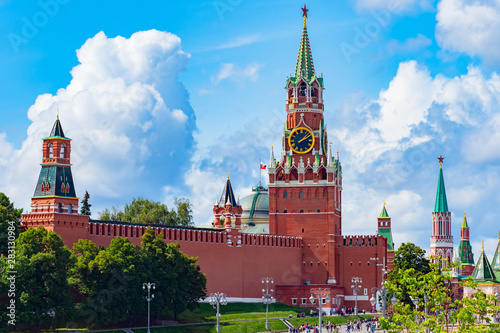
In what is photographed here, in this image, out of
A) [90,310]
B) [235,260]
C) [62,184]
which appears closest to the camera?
[90,310]

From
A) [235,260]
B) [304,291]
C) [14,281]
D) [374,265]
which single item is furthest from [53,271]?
[374,265]

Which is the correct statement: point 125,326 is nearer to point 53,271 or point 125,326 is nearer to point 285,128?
point 53,271

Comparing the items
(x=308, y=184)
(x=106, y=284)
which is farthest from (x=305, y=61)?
(x=106, y=284)

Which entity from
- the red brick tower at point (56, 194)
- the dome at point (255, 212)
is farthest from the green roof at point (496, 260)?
the red brick tower at point (56, 194)

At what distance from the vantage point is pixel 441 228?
186000 millimetres

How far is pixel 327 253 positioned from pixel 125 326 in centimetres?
3697

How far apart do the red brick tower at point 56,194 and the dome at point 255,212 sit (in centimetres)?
4714

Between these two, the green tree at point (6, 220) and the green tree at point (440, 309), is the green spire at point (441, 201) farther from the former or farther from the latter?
the green tree at point (440, 309)

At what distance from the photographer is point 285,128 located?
412 ft

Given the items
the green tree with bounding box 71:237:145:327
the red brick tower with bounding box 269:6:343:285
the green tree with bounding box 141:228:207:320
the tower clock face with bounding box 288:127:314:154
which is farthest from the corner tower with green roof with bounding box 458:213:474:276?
the green tree with bounding box 71:237:145:327

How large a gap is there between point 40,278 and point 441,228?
11592 centimetres

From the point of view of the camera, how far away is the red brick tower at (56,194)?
8994 cm

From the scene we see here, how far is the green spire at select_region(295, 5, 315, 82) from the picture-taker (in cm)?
12612

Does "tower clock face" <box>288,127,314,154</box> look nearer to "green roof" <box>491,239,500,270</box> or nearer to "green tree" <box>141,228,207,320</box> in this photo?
"green roof" <box>491,239,500,270</box>
